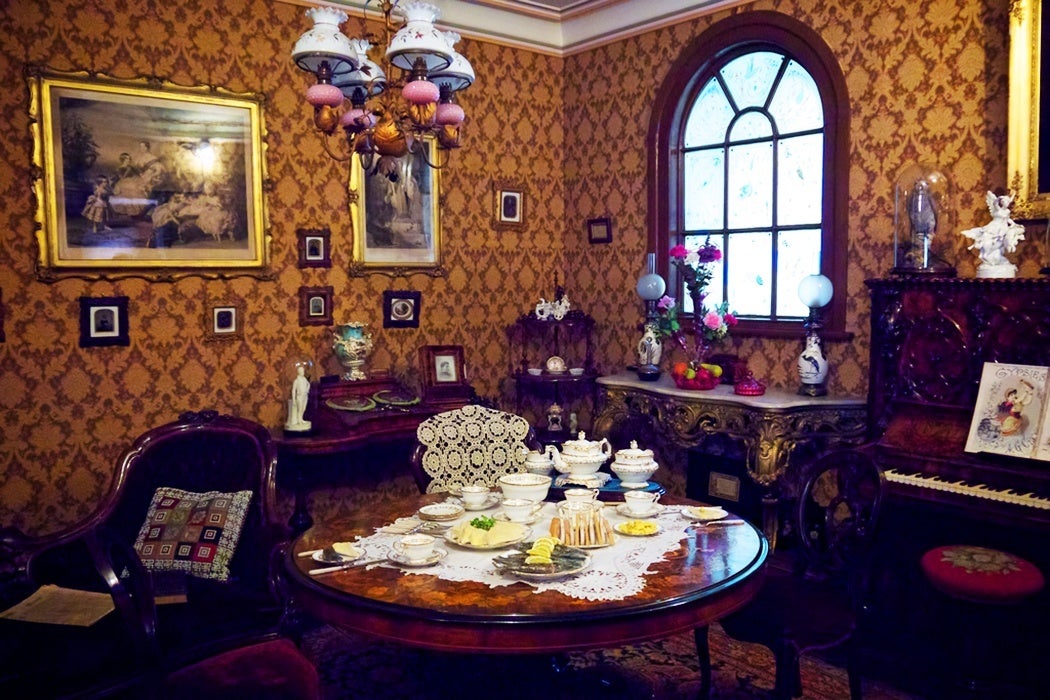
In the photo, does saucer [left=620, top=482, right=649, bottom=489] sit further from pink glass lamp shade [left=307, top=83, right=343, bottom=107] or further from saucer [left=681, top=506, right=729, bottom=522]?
pink glass lamp shade [left=307, top=83, right=343, bottom=107]

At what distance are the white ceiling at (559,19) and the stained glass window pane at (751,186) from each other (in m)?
0.90

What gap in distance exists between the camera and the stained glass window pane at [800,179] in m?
4.75

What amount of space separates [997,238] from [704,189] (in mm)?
2058

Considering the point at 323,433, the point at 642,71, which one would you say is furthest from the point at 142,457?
the point at 642,71

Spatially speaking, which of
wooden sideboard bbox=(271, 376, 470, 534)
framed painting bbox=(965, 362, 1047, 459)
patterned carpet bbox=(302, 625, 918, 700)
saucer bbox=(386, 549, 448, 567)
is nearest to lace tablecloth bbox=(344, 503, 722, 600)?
saucer bbox=(386, 549, 448, 567)

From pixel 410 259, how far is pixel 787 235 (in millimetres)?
2318

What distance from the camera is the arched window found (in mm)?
4582

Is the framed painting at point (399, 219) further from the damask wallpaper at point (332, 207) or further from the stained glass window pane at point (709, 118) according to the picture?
the stained glass window pane at point (709, 118)

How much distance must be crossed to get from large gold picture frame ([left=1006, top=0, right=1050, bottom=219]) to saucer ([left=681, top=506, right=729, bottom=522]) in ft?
6.86

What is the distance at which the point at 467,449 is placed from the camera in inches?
143

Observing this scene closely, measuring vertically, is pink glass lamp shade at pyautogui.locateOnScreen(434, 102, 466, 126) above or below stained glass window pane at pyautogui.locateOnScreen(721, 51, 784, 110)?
below

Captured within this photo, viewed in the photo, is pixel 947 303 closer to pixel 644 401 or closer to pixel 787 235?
pixel 787 235

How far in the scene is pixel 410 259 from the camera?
17.5ft

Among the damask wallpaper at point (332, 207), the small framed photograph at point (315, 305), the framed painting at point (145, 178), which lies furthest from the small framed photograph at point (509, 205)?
the framed painting at point (145, 178)
